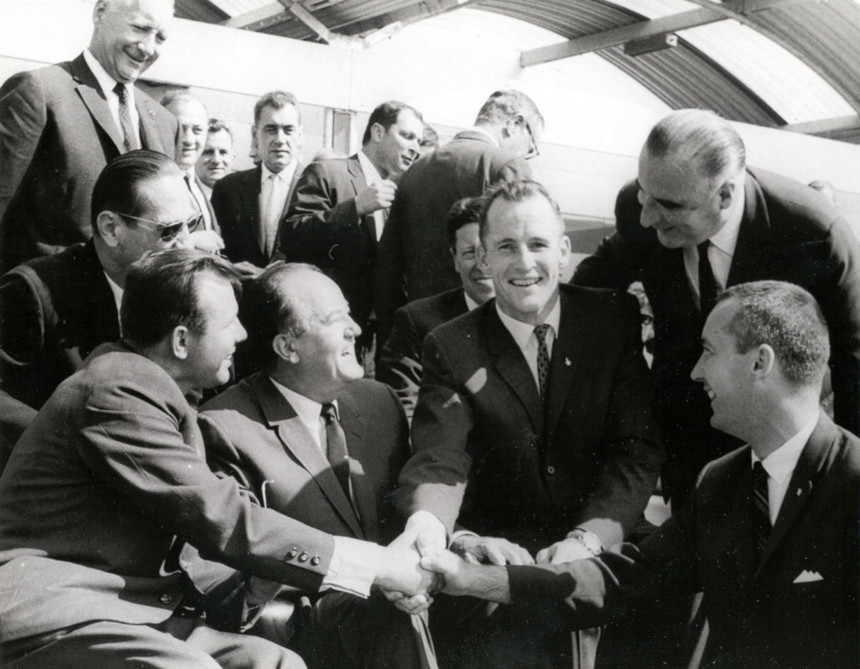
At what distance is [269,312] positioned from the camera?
2898mm

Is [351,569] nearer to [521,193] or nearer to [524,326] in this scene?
[524,326]

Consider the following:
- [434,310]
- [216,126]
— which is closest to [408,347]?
[434,310]

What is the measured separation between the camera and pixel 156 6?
3.29m

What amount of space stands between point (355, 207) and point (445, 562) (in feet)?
6.82

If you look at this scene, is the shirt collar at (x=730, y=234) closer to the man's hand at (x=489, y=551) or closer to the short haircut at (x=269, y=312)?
the man's hand at (x=489, y=551)

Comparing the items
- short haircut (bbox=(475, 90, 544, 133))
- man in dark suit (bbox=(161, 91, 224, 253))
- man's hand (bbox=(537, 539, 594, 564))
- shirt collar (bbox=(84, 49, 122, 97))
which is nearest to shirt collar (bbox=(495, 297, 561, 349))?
man's hand (bbox=(537, 539, 594, 564))

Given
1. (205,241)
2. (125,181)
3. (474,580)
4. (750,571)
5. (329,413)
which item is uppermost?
(125,181)

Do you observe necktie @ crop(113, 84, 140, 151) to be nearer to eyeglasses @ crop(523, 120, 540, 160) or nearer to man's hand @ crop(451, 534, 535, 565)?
man's hand @ crop(451, 534, 535, 565)

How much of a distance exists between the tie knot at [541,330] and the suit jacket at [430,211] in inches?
50.0

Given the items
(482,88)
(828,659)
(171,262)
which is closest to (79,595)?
(171,262)

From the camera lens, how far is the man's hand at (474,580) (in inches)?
96.9

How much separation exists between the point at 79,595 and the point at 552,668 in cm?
119

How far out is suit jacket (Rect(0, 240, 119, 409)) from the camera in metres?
2.76

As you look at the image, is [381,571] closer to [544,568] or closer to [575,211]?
[544,568]
